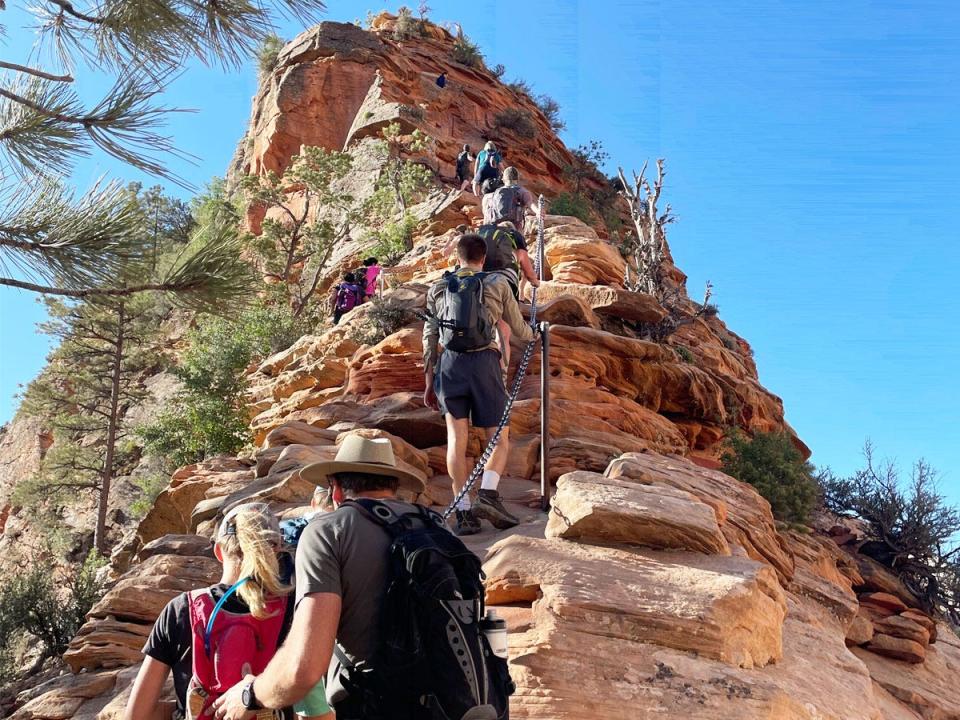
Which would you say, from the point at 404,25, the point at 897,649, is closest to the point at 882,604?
the point at 897,649

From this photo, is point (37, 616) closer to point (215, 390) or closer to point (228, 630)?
point (215, 390)

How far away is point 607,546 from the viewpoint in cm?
583

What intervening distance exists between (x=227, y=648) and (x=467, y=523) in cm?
357

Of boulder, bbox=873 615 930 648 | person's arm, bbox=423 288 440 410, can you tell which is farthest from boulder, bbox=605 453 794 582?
boulder, bbox=873 615 930 648

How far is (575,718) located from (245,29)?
6.39 m

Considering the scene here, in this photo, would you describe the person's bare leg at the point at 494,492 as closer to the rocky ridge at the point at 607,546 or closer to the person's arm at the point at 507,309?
the rocky ridge at the point at 607,546

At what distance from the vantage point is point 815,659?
6.10 meters

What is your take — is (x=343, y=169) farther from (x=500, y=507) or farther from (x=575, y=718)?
(x=575, y=718)

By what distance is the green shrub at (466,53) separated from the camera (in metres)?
38.1

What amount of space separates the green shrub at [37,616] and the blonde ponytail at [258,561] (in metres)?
9.35

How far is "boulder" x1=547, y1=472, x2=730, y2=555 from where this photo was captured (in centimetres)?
580

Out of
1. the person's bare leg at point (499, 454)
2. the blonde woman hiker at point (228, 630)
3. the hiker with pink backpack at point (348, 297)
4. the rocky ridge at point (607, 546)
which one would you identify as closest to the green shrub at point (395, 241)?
the rocky ridge at point (607, 546)

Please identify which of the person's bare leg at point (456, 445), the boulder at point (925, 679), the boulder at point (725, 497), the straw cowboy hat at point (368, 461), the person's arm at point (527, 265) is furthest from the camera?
the boulder at point (925, 679)

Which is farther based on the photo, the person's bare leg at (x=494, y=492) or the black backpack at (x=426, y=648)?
the person's bare leg at (x=494, y=492)
